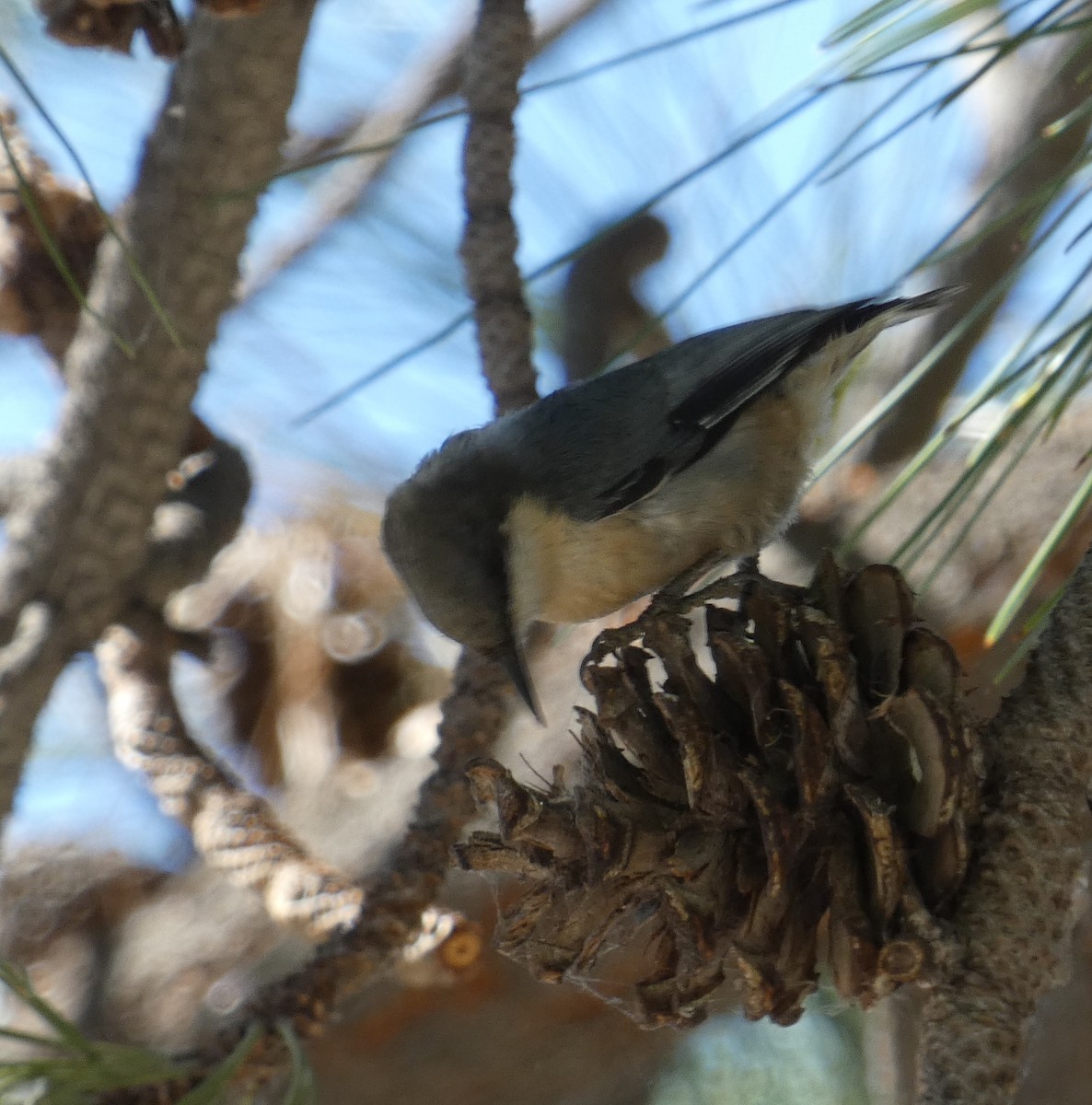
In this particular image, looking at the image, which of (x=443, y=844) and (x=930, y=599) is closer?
(x=443, y=844)

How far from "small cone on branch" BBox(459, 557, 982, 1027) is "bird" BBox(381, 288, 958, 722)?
41 cm

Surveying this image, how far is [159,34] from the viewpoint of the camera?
117 cm

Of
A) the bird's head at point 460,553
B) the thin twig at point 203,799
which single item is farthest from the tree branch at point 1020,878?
the thin twig at point 203,799

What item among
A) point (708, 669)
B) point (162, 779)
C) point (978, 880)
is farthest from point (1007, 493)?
point (162, 779)

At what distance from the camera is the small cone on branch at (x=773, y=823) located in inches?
27.8

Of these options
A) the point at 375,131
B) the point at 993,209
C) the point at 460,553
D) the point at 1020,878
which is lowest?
the point at 1020,878

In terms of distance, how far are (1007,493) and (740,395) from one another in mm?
546

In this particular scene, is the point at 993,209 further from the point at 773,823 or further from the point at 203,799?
the point at 203,799

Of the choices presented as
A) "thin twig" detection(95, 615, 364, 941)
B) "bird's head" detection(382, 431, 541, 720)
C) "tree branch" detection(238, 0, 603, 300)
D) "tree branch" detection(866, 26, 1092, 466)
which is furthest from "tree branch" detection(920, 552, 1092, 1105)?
"tree branch" detection(238, 0, 603, 300)

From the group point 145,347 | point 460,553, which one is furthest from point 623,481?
point 145,347

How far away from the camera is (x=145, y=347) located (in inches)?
60.3

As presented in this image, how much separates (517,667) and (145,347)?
71cm

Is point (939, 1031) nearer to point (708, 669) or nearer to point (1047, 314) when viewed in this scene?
point (1047, 314)

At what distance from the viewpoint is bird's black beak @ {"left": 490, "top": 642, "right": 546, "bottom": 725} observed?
1.18 metres
